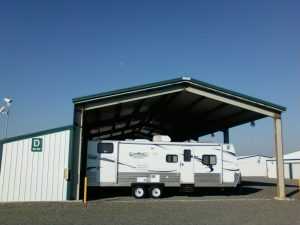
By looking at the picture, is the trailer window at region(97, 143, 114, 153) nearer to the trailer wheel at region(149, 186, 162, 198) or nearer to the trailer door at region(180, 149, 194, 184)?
the trailer wheel at region(149, 186, 162, 198)

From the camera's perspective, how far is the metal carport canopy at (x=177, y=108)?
15969 mm

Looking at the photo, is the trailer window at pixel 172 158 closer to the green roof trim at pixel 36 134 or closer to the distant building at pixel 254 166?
the green roof trim at pixel 36 134

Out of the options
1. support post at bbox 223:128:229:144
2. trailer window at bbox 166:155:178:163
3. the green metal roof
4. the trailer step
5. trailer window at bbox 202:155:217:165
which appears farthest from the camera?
support post at bbox 223:128:229:144

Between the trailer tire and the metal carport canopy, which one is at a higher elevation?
the metal carport canopy

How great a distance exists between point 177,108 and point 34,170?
10531mm

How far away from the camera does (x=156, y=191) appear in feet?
55.4

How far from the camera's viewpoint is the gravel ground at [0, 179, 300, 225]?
10.2 metres

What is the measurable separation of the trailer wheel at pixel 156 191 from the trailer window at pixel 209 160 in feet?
9.50

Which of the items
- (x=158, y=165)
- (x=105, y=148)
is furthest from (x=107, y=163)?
(x=158, y=165)

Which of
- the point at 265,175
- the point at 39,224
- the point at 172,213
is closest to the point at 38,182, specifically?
the point at 39,224

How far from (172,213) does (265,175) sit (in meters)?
40.9

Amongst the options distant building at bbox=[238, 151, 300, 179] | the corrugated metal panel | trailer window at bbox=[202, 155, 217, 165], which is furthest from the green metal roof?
distant building at bbox=[238, 151, 300, 179]

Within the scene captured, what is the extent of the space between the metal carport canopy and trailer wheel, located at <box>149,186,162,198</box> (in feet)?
13.2

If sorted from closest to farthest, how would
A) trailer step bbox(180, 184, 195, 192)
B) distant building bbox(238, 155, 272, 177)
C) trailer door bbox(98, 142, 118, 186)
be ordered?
trailer door bbox(98, 142, 118, 186) < trailer step bbox(180, 184, 195, 192) < distant building bbox(238, 155, 272, 177)
